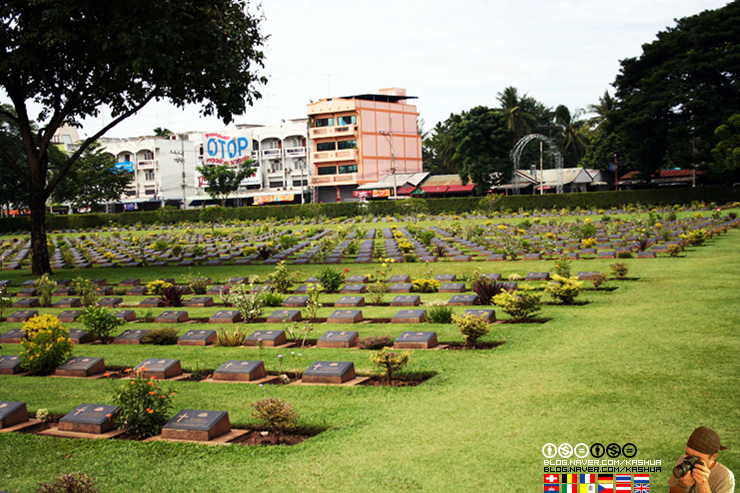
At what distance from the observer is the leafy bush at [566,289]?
34.6 feet

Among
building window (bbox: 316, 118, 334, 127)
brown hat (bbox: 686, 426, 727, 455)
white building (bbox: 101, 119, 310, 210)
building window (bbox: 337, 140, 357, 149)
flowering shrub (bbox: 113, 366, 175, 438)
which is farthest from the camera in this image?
white building (bbox: 101, 119, 310, 210)

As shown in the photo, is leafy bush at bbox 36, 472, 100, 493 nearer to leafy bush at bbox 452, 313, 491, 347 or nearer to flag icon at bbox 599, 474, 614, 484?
flag icon at bbox 599, 474, 614, 484

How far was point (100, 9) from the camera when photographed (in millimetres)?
17031

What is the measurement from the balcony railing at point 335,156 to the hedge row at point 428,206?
2451 cm

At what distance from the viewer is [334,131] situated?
259ft

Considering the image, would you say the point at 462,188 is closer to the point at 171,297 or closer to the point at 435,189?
the point at 435,189

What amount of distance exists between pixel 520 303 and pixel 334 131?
71270 mm

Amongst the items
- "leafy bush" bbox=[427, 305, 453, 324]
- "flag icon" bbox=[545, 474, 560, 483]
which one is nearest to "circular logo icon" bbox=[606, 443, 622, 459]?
"flag icon" bbox=[545, 474, 560, 483]

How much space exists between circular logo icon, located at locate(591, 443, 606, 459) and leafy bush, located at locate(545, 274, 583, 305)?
20.4 feet

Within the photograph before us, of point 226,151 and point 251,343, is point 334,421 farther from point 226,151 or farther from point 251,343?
point 226,151

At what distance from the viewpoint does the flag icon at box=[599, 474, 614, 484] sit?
3.89 m

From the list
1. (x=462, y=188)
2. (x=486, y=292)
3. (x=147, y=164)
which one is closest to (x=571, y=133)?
(x=462, y=188)

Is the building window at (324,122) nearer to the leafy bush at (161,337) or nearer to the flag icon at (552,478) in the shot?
the leafy bush at (161,337)

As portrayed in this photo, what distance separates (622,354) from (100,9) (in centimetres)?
1586
